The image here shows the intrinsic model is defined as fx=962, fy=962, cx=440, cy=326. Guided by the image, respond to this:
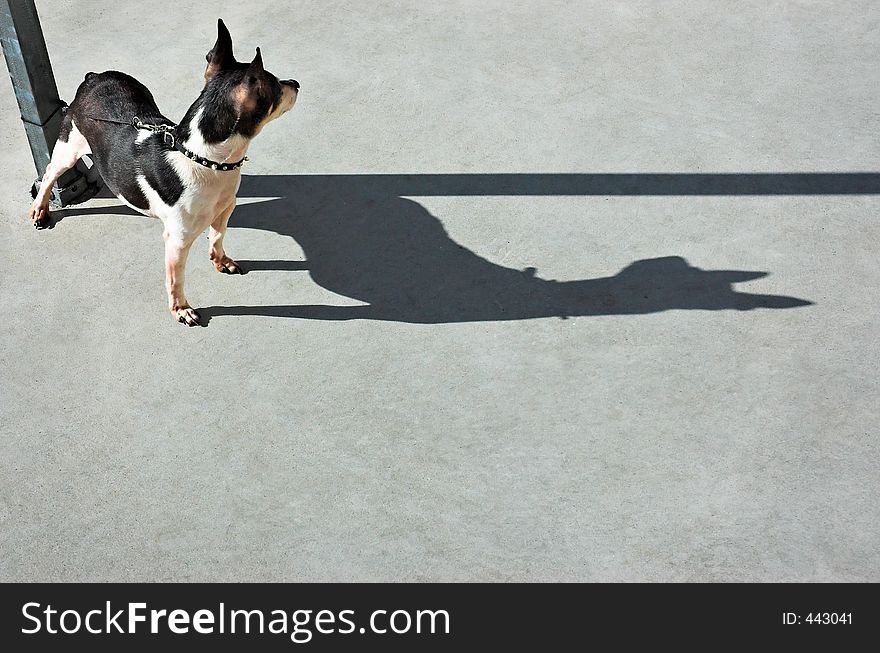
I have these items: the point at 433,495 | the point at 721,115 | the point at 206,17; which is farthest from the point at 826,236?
the point at 206,17

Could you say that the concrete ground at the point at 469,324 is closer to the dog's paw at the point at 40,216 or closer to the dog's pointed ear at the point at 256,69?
the dog's paw at the point at 40,216

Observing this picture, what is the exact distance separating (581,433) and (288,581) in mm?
1355

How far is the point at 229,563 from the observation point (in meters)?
3.61

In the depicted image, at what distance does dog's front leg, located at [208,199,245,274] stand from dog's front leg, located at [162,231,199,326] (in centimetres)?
25

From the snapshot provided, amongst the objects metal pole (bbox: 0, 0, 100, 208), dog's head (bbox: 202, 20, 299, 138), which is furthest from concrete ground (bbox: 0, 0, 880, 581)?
dog's head (bbox: 202, 20, 299, 138)

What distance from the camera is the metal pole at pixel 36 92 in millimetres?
4285

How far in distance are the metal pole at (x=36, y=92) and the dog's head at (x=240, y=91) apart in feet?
3.66

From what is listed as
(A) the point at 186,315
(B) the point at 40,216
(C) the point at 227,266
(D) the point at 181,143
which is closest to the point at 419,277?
(C) the point at 227,266

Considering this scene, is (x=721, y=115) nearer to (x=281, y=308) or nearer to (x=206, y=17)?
(x=281, y=308)

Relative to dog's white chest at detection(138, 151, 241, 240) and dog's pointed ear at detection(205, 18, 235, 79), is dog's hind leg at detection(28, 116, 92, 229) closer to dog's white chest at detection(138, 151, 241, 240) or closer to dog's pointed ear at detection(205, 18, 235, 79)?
dog's white chest at detection(138, 151, 241, 240)

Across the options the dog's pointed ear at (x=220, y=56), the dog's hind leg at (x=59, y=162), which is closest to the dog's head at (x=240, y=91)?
the dog's pointed ear at (x=220, y=56)

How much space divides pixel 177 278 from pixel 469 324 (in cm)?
133

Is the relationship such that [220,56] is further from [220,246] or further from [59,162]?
[59,162]

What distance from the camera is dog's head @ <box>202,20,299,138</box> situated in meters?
3.64
